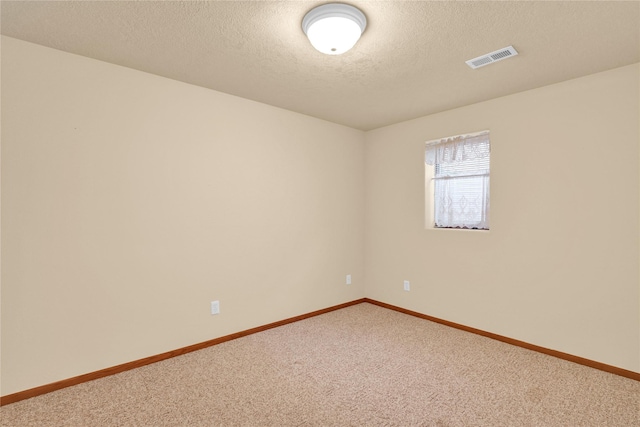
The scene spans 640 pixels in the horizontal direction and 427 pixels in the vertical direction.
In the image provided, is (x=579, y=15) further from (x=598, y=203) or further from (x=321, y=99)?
(x=321, y=99)

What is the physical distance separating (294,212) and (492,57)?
91.2 inches

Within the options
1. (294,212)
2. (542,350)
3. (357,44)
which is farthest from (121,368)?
(542,350)

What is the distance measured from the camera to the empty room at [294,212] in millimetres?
1924

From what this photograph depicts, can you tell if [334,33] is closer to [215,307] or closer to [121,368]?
[215,307]

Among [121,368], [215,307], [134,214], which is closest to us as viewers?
[121,368]

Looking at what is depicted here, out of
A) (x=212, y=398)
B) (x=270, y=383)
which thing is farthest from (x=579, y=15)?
(x=212, y=398)

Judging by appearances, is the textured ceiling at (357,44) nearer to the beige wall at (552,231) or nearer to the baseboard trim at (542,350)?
the beige wall at (552,231)

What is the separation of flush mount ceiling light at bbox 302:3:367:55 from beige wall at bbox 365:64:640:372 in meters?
1.99

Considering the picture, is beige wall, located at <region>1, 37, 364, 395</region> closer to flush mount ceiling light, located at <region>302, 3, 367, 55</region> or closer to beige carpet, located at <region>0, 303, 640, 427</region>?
beige carpet, located at <region>0, 303, 640, 427</region>

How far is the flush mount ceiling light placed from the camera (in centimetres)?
169

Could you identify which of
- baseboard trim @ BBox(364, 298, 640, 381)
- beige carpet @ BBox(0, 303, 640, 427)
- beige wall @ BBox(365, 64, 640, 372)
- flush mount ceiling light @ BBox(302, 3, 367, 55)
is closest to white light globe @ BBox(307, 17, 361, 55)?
flush mount ceiling light @ BBox(302, 3, 367, 55)

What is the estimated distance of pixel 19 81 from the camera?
6.81 feet

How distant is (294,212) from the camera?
11.8ft

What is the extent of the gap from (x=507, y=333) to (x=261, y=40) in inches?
129
